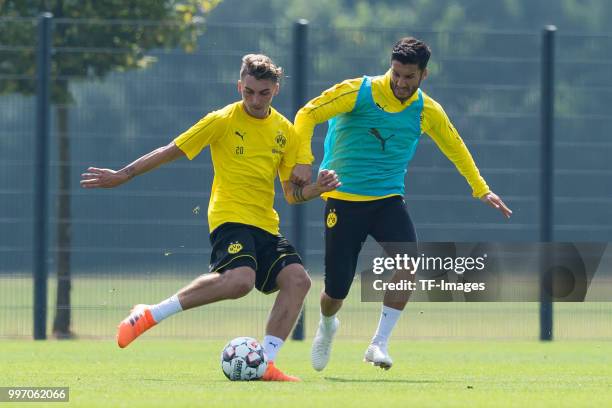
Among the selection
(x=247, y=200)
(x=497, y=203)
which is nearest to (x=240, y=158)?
(x=247, y=200)

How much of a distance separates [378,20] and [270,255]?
47260 millimetres

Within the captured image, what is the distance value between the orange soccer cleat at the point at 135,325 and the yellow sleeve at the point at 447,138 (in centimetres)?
231

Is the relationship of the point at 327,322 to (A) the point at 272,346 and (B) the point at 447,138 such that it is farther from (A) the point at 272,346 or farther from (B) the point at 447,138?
(B) the point at 447,138

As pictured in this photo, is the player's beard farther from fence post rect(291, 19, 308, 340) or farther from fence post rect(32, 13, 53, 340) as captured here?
fence post rect(32, 13, 53, 340)

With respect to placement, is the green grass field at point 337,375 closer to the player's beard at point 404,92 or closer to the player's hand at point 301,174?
the player's hand at point 301,174

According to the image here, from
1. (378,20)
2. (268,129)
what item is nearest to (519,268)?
(268,129)

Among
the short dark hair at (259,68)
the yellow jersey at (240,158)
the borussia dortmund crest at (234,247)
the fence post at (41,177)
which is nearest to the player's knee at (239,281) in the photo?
the borussia dortmund crest at (234,247)

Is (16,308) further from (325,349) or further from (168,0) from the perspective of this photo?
(325,349)

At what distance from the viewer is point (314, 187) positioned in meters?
9.68

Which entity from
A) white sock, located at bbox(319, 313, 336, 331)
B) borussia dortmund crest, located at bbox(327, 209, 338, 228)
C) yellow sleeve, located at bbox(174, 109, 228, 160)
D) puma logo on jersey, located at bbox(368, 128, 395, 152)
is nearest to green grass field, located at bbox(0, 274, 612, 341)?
white sock, located at bbox(319, 313, 336, 331)

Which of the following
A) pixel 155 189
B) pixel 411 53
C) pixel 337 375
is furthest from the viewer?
pixel 155 189

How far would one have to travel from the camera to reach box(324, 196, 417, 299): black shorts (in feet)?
34.9

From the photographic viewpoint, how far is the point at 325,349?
1063 cm

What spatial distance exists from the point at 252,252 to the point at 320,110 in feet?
3.82
